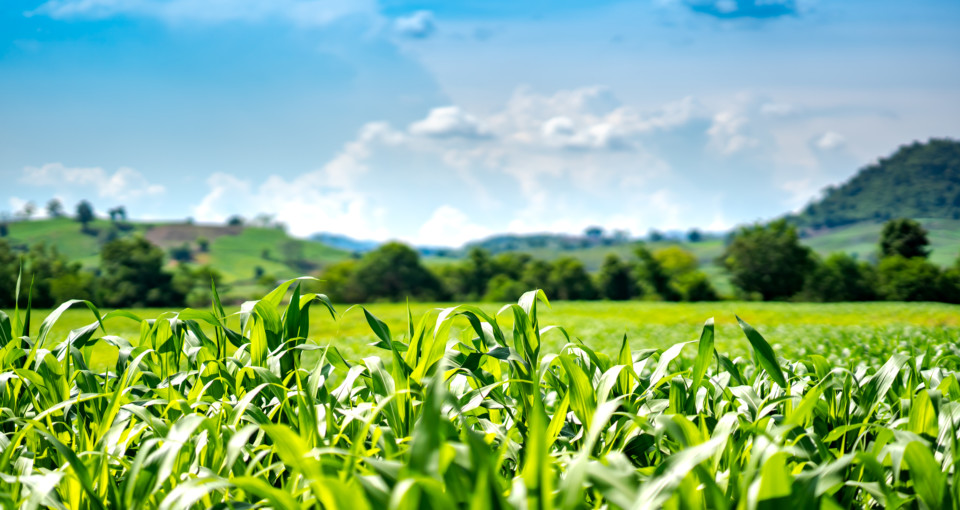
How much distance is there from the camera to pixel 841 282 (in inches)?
2437

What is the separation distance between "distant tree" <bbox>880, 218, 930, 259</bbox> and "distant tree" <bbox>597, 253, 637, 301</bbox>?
27666 mm

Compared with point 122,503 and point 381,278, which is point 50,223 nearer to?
point 381,278

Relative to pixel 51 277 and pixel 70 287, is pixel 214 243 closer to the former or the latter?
pixel 51 277

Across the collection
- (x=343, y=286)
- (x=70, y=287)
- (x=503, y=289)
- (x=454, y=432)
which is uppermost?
(x=454, y=432)

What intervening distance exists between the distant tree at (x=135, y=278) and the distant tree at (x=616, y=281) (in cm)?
4822

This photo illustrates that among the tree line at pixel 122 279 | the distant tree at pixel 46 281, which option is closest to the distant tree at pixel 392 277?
the tree line at pixel 122 279

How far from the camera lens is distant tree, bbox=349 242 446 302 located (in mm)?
74812

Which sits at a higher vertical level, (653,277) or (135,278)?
(135,278)

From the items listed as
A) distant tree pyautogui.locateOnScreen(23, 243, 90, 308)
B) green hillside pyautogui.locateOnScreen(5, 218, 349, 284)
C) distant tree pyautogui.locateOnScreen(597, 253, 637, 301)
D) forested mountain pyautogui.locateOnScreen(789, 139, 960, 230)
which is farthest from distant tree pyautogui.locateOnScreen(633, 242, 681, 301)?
forested mountain pyautogui.locateOnScreen(789, 139, 960, 230)

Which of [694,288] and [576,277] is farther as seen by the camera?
[576,277]

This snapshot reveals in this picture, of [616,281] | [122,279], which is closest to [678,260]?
[616,281]

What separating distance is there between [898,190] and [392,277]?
14583 centimetres

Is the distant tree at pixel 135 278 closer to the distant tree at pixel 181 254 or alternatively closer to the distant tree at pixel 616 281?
the distant tree at pixel 181 254

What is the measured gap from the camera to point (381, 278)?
75312 millimetres
